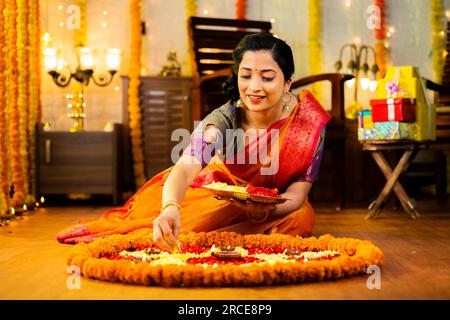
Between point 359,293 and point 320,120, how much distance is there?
4.91ft

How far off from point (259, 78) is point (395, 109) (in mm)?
1597

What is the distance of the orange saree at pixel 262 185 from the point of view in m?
3.24

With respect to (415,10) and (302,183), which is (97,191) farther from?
(415,10)

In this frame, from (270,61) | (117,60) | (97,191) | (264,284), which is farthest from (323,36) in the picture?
(264,284)

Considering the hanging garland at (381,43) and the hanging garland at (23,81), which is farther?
the hanging garland at (381,43)

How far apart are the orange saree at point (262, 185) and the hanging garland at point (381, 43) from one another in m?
3.31

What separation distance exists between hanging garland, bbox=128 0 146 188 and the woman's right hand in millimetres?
3998

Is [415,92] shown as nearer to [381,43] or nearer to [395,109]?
[395,109]

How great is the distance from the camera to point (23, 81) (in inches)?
206

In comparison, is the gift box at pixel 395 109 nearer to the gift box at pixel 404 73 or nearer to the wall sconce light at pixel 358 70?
the gift box at pixel 404 73

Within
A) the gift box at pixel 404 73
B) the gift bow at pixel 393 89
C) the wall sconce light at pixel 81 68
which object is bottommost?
the gift bow at pixel 393 89

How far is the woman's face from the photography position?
119 inches

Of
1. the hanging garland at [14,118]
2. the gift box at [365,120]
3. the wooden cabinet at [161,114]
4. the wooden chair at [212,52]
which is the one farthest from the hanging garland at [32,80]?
the gift box at [365,120]

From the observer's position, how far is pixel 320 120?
3.44 m
